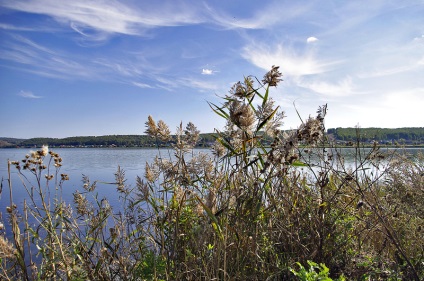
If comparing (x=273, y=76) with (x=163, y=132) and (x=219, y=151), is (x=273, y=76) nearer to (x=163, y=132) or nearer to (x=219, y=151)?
(x=219, y=151)

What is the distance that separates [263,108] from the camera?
8.32 ft

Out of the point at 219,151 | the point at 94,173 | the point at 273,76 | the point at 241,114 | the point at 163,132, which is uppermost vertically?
the point at 273,76

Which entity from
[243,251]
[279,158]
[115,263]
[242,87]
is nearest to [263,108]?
[242,87]

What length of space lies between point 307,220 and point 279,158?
2.55ft

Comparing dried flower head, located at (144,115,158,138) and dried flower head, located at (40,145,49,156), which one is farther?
dried flower head, located at (40,145,49,156)

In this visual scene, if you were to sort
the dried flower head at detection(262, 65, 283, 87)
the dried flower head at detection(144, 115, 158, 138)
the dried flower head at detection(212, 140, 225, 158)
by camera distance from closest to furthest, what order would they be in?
1. the dried flower head at detection(144, 115, 158, 138)
2. the dried flower head at detection(262, 65, 283, 87)
3. the dried flower head at detection(212, 140, 225, 158)

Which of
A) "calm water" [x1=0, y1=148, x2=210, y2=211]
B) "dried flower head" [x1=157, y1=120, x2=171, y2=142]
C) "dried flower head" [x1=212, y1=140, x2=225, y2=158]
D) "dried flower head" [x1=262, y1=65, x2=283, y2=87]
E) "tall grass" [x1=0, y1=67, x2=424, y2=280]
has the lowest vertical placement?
"calm water" [x1=0, y1=148, x2=210, y2=211]

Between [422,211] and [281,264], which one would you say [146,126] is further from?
[422,211]

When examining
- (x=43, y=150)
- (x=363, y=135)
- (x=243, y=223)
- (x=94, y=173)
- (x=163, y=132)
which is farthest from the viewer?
(x=94, y=173)

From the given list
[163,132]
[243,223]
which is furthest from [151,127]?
[243,223]

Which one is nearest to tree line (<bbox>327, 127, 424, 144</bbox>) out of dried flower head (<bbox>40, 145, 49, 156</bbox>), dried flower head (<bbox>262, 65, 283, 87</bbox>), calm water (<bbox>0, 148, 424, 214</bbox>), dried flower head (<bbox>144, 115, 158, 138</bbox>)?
calm water (<bbox>0, 148, 424, 214</bbox>)

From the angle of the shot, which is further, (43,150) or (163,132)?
(43,150)

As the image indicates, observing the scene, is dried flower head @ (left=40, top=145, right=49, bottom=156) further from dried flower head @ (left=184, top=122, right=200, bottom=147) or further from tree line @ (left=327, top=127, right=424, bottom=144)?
tree line @ (left=327, top=127, right=424, bottom=144)

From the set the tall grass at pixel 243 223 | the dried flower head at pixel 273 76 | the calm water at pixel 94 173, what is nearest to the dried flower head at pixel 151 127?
the tall grass at pixel 243 223
